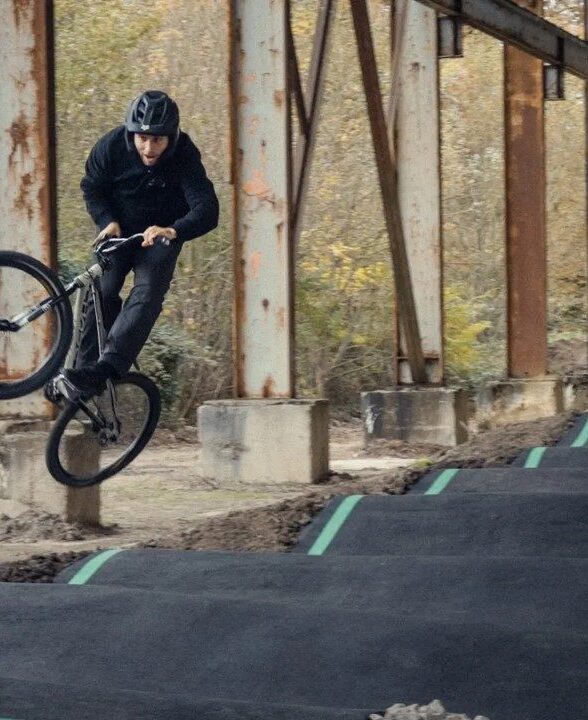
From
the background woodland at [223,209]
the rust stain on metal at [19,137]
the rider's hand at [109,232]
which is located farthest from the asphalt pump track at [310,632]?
the background woodland at [223,209]

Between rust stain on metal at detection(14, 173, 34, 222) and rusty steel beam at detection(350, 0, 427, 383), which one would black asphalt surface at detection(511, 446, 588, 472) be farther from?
rusty steel beam at detection(350, 0, 427, 383)

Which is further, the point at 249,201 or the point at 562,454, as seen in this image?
the point at 249,201

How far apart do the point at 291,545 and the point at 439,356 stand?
27.5 ft

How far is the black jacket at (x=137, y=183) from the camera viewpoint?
7.42 metres

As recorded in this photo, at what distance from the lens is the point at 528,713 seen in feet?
15.3

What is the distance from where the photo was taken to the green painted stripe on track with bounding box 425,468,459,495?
29.7 feet

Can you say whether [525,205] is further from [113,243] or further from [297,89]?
[113,243]

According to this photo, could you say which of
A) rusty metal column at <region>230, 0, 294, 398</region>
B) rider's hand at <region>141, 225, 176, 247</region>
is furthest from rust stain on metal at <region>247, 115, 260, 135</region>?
rider's hand at <region>141, 225, 176, 247</region>

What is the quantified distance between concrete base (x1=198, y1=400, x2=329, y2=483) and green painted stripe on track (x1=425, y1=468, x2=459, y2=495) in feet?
8.75

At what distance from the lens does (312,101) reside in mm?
12680

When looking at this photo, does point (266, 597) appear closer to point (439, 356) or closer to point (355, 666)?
point (355, 666)

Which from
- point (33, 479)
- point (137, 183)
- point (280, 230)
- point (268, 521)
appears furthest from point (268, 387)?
point (137, 183)

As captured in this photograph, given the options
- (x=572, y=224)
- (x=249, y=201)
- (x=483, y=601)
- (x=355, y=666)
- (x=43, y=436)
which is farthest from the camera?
(x=572, y=224)

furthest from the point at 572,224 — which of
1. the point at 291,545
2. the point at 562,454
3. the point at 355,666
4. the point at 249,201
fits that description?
the point at 355,666
